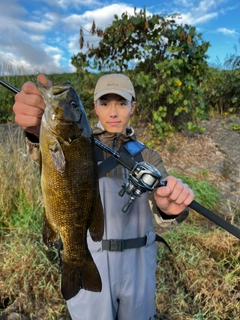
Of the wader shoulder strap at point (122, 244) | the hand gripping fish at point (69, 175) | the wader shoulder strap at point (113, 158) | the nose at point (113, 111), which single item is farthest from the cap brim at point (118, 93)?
the wader shoulder strap at point (122, 244)

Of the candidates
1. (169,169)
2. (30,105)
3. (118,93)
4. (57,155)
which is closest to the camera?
(57,155)

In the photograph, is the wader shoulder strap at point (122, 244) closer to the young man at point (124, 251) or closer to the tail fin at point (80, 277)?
the young man at point (124, 251)

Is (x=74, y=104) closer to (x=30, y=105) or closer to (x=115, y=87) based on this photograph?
(x=30, y=105)

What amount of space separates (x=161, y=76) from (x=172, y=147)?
1.54 m

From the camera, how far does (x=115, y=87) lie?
2.40m

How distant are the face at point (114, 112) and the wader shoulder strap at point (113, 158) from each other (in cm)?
16

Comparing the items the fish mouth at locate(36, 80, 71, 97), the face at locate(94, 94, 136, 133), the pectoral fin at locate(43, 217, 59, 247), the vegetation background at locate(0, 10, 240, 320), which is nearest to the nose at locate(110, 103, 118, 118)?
the face at locate(94, 94, 136, 133)

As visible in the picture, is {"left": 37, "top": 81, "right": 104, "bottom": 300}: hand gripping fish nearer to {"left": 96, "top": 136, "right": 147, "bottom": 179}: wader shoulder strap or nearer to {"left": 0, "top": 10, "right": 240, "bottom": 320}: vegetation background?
{"left": 96, "top": 136, "right": 147, "bottom": 179}: wader shoulder strap

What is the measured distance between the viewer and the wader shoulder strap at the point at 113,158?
2135mm

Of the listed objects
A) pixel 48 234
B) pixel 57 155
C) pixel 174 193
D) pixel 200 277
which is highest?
pixel 57 155

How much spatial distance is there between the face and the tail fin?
112 centimetres

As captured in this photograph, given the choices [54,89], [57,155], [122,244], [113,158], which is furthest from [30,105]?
[122,244]

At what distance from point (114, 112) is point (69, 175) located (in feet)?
3.58

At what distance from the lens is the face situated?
94.5 inches
